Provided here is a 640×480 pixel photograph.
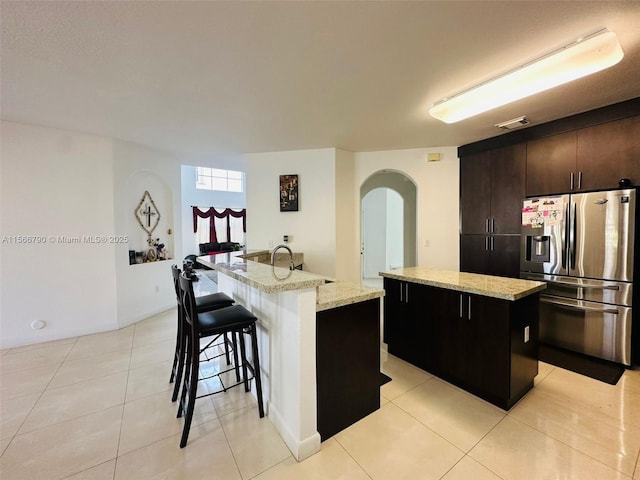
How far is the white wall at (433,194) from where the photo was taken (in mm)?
4012

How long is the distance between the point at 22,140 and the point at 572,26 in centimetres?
525

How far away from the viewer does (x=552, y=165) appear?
3.00 metres

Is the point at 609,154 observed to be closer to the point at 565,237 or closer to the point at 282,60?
the point at 565,237

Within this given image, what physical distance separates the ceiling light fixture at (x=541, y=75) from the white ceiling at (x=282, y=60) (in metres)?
0.08

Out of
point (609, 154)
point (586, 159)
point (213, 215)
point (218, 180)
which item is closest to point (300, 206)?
point (586, 159)

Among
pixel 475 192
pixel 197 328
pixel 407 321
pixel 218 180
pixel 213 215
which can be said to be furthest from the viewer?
pixel 218 180

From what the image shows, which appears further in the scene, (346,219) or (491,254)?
(346,219)

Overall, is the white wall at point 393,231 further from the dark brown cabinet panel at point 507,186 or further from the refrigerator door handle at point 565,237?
the refrigerator door handle at point 565,237

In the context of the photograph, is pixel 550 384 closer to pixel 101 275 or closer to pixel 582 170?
pixel 582 170

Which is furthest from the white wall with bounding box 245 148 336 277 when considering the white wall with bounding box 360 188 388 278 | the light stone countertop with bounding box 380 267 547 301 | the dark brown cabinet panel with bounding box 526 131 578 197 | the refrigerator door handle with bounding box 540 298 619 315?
the white wall with bounding box 360 188 388 278

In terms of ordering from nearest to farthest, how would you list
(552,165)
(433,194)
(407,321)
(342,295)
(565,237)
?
(342,295), (407,321), (565,237), (552,165), (433,194)

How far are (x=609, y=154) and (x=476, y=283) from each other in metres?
2.02

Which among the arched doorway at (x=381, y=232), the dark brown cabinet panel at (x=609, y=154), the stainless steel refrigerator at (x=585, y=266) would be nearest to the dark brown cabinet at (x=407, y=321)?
the stainless steel refrigerator at (x=585, y=266)

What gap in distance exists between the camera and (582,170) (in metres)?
2.79
